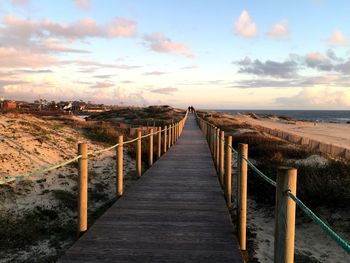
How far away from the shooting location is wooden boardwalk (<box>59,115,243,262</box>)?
4477 millimetres

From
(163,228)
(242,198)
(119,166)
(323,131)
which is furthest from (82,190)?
(323,131)

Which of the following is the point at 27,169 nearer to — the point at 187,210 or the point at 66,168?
the point at 66,168

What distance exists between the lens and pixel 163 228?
18.0 ft

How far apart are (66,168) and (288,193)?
9675 millimetres

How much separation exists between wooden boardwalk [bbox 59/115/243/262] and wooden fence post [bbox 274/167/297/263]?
55.2 inches

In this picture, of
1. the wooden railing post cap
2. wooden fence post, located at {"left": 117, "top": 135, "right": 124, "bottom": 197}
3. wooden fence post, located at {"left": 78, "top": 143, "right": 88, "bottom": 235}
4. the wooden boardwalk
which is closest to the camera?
the wooden railing post cap

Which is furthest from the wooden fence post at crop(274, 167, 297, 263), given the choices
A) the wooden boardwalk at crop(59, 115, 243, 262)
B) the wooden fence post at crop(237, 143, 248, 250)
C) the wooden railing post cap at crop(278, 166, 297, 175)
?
the wooden fence post at crop(237, 143, 248, 250)

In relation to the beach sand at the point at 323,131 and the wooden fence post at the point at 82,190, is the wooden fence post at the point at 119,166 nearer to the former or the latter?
the wooden fence post at the point at 82,190

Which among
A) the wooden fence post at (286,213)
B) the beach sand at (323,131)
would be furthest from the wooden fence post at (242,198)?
the beach sand at (323,131)

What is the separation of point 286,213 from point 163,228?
2.79 m

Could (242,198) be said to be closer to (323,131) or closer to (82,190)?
(82,190)

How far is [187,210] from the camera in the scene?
655cm

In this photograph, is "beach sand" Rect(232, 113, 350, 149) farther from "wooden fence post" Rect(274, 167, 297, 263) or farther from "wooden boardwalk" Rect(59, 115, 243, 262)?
"wooden fence post" Rect(274, 167, 297, 263)

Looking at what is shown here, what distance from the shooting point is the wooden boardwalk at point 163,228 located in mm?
4477
